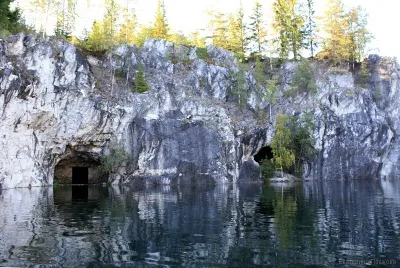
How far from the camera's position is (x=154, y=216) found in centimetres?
2266

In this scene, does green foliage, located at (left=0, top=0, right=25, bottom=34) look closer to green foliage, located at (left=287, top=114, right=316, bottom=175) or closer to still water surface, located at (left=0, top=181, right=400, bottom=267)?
still water surface, located at (left=0, top=181, right=400, bottom=267)

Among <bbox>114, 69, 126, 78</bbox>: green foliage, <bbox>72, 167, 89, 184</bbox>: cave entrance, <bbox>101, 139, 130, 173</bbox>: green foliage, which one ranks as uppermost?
<bbox>114, 69, 126, 78</bbox>: green foliage

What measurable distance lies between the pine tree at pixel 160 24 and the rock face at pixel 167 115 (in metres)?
11.4

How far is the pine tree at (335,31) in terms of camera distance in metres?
82.7

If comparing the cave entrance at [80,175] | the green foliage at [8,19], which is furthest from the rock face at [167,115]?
the green foliage at [8,19]

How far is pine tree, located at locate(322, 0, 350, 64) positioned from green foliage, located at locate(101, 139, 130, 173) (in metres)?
49.9

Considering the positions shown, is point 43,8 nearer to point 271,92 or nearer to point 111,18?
point 111,18

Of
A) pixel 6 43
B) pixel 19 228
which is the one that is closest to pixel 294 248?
pixel 19 228

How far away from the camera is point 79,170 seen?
68.9 meters

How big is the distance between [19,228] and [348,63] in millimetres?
80837

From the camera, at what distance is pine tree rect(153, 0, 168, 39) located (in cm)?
8358

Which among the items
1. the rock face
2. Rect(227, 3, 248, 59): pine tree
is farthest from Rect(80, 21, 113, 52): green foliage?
Rect(227, 3, 248, 59): pine tree

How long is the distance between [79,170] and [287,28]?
52.5m

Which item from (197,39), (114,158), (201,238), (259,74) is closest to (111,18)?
(197,39)
